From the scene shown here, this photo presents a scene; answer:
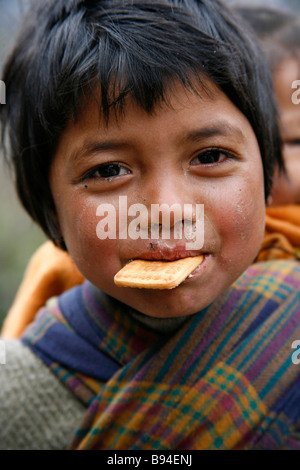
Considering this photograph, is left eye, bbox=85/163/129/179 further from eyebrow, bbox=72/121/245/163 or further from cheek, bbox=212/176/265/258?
cheek, bbox=212/176/265/258

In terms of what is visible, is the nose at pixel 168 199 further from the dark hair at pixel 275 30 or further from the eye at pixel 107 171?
the dark hair at pixel 275 30

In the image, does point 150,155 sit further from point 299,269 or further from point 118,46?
point 299,269

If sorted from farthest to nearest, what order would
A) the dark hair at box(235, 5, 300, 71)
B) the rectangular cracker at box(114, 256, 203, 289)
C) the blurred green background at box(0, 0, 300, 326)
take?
1. the blurred green background at box(0, 0, 300, 326)
2. the dark hair at box(235, 5, 300, 71)
3. the rectangular cracker at box(114, 256, 203, 289)

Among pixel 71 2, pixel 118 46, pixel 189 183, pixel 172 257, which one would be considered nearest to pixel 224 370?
pixel 172 257

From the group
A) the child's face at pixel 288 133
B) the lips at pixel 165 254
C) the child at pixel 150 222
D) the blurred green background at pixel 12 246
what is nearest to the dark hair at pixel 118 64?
the child at pixel 150 222

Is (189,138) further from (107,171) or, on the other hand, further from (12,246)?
(12,246)

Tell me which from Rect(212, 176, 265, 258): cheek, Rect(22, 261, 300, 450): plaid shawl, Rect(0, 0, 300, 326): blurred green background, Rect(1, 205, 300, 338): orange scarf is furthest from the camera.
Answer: Rect(0, 0, 300, 326): blurred green background

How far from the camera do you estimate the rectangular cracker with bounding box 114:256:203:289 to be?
71 cm

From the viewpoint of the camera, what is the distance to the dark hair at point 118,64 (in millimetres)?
787

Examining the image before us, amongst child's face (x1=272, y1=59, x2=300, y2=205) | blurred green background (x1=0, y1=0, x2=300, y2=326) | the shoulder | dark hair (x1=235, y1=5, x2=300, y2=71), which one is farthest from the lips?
blurred green background (x1=0, y1=0, x2=300, y2=326)

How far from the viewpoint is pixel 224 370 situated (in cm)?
95

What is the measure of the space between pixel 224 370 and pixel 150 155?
0.49 m

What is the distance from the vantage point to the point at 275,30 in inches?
59.2

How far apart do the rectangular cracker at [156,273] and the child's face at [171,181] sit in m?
0.02
